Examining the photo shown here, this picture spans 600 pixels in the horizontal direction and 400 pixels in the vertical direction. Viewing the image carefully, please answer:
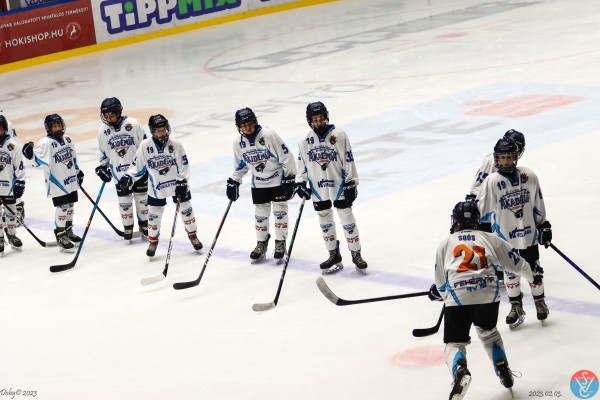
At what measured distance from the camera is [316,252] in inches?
353

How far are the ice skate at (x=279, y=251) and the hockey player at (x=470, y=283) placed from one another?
3.19 metres

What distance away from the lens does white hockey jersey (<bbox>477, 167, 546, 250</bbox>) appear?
6.64 metres

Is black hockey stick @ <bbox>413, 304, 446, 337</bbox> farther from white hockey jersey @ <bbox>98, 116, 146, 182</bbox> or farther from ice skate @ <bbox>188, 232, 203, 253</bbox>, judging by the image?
white hockey jersey @ <bbox>98, 116, 146, 182</bbox>

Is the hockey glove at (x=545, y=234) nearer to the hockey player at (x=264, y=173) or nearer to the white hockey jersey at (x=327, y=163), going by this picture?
the white hockey jersey at (x=327, y=163)

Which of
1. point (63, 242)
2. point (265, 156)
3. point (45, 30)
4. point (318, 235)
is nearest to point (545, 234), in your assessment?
point (265, 156)

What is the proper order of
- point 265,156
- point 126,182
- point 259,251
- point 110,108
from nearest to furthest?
point 265,156 → point 259,251 → point 126,182 → point 110,108

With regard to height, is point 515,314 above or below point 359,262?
above

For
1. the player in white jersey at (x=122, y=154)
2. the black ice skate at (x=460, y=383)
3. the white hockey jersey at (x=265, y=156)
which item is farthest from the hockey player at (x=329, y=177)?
the black ice skate at (x=460, y=383)

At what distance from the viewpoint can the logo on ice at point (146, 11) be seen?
21.8 metres

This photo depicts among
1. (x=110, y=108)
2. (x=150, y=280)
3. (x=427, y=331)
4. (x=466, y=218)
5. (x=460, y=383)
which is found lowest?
(x=150, y=280)

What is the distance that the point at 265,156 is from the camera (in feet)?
28.4

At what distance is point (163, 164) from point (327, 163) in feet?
5.46

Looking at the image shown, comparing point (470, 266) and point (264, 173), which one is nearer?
point (470, 266)

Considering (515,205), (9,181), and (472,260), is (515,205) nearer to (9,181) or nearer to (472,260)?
(472,260)
